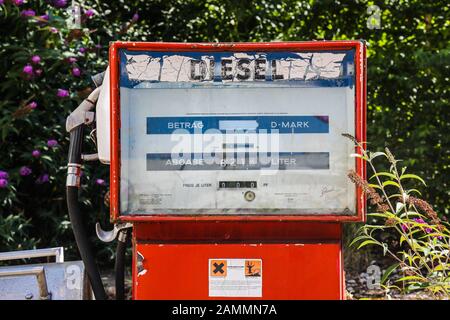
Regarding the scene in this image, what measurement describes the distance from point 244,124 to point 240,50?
0.23 m

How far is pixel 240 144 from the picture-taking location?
291cm

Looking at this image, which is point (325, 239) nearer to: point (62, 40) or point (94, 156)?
point (94, 156)

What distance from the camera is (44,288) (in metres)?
3.17

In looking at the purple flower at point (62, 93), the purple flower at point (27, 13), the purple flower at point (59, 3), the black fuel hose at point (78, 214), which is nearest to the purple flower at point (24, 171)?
the purple flower at point (62, 93)

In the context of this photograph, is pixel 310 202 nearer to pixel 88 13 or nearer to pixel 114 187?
pixel 114 187

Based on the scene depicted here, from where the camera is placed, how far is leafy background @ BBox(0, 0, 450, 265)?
6168 mm

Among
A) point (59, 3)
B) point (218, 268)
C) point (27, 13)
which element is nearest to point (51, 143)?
point (27, 13)

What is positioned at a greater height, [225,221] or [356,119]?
[356,119]

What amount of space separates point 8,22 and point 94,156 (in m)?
3.36

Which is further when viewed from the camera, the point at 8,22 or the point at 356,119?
the point at 8,22
